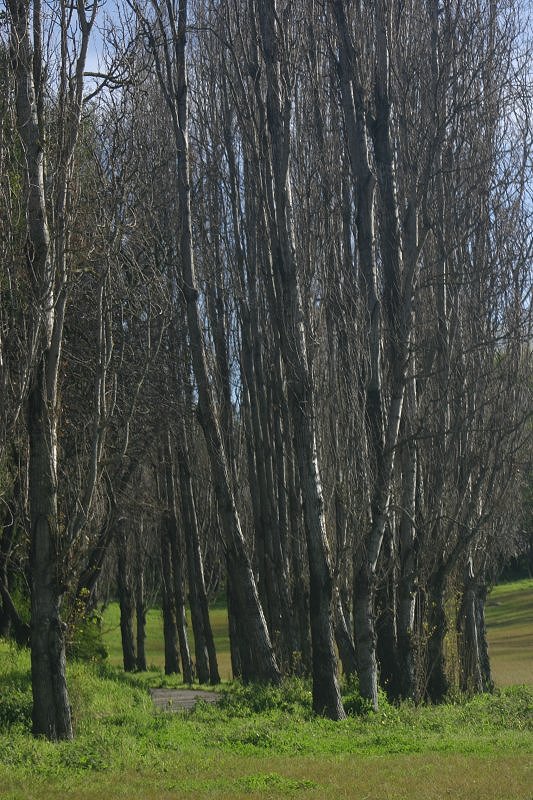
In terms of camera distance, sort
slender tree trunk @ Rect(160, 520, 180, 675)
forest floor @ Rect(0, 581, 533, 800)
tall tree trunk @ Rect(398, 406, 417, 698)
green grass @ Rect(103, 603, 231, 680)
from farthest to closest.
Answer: green grass @ Rect(103, 603, 231, 680), slender tree trunk @ Rect(160, 520, 180, 675), tall tree trunk @ Rect(398, 406, 417, 698), forest floor @ Rect(0, 581, 533, 800)

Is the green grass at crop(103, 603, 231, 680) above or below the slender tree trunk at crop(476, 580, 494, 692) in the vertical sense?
below

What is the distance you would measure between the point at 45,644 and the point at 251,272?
1247cm

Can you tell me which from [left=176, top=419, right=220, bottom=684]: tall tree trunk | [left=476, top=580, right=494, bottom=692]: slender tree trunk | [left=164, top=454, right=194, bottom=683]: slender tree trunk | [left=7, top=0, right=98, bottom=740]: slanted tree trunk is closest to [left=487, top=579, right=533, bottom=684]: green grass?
[left=476, top=580, right=494, bottom=692]: slender tree trunk

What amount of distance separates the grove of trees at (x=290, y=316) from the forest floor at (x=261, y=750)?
894mm

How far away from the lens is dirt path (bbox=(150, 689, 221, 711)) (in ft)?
61.1

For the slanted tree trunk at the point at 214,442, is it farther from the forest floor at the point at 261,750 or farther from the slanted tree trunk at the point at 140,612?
the slanted tree trunk at the point at 140,612

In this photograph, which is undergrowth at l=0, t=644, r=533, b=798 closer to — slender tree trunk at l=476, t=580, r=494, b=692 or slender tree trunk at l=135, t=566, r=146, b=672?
slender tree trunk at l=476, t=580, r=494, b=692

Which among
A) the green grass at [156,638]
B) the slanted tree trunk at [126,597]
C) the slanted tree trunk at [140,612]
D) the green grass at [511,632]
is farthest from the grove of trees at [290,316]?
the green grass at [156,638]

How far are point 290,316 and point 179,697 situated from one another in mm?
10320

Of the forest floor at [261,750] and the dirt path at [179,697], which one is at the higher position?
the forest floor at [261,750]

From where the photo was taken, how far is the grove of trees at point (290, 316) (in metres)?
12.5

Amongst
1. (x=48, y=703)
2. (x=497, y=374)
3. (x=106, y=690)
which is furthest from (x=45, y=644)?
(x=497, y=374)

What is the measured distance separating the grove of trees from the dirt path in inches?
54.2

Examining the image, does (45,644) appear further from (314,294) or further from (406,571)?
(314,294)
